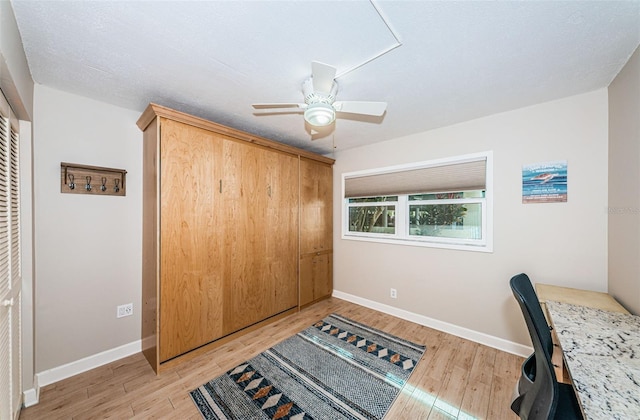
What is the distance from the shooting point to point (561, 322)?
1.34 m

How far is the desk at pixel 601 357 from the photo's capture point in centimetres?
76

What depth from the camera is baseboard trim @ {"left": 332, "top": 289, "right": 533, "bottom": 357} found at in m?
2.27

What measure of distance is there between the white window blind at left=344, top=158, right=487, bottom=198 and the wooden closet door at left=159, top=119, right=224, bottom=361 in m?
2.00

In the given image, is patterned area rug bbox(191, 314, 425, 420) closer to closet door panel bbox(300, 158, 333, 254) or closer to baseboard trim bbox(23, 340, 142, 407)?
baseboard trim bbox(23, 340, 142, 407)

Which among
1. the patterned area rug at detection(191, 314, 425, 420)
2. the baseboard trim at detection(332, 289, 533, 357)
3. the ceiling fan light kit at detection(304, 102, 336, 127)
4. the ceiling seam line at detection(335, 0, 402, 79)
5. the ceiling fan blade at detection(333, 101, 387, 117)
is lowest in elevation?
the patterned area rug at detection(191, 314, 425, 420)

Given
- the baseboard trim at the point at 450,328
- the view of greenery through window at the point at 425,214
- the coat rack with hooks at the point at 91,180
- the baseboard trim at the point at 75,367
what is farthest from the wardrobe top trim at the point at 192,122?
the baseboard trim at the point at 450,328

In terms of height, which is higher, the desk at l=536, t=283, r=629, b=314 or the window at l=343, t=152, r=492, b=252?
the window at l=343, t=152, r=492, b=252

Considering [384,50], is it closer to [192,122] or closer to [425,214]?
[192,122]

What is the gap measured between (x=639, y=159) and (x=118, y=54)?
3411mm

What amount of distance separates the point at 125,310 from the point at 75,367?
1.65 ft

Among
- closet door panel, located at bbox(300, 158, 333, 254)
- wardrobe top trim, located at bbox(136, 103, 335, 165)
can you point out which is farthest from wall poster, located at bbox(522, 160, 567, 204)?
wardrobe top trim, located at bbox(136, 103, 335, 165)

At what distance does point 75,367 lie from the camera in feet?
6.52

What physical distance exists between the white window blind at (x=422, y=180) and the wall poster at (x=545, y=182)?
0.35 meters

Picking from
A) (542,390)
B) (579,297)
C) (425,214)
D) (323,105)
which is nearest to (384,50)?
(323,105)
